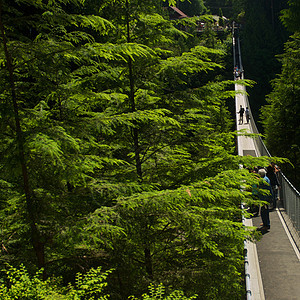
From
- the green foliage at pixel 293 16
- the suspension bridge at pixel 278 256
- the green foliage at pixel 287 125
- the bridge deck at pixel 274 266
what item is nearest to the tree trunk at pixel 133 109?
the suspension bridge at pixel 278 256

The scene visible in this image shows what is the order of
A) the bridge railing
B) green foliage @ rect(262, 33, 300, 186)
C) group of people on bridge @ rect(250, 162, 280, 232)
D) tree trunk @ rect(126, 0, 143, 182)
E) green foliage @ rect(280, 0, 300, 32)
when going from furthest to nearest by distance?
green foliage @ rect(262, 33, 300, 186), green foliage @ rect(280, 0, 300, 32), the bridge railing, group of people on bridge @ rect(250, 162, 280, 232), tree trunk @ rect(126, 0, 143, 182)

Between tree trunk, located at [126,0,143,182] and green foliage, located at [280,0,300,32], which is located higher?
green foliage, located at [280,0,300,32]

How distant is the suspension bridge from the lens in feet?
22.4

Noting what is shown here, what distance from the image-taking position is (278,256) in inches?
319

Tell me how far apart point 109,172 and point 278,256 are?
4.38 m

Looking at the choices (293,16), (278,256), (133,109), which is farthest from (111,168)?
(293,16)

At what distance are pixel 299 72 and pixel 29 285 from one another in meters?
18.1

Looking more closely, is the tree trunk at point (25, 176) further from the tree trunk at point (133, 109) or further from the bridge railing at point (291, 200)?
the bridge railing at point (291, 200)

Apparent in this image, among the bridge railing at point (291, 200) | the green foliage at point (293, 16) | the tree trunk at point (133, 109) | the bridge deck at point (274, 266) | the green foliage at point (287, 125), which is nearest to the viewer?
the bridge deck at point (274, 266)

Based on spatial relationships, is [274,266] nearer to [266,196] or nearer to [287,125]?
[266,196]

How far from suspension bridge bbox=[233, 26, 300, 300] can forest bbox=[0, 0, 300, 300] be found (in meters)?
0.68

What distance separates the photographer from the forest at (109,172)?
14.9 feet

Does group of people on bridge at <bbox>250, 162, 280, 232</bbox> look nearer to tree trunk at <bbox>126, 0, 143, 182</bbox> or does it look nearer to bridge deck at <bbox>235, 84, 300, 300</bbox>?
bridge deck at <bbox>235, 84, 300, 300</bbox>

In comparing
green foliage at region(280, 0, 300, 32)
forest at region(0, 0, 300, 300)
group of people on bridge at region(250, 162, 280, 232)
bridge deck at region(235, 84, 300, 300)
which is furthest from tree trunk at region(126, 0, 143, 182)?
green foliage at region(280, 0, 300, 32)
